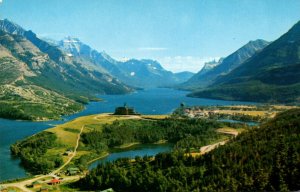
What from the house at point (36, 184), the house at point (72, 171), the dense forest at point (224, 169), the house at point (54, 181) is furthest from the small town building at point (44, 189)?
the house at point (72, 171)

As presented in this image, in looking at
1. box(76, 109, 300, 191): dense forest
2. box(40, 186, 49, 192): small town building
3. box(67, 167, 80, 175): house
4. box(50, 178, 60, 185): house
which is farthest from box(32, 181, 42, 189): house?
box(67, 167, 80, 175): house

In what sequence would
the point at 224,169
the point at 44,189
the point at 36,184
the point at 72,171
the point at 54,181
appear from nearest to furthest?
the point at 224,169, the point at 44,189, the point at 36,184, the point at 54,181, the point at 72,171

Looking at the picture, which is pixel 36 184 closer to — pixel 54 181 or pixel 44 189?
pixel 54 181

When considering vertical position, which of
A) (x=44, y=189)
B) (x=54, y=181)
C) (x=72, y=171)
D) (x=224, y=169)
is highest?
(x=224, y=169)

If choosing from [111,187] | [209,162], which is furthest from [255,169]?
[111,187]

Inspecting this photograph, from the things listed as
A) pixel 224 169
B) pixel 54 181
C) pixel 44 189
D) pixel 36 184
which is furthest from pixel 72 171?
pixel 224 169

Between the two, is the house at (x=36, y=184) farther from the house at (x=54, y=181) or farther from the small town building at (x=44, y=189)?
the small town building at (x=44, y=189)

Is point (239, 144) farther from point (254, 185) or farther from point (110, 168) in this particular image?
point (110, 168)

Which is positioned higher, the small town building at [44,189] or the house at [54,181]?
the house at [54,181]
